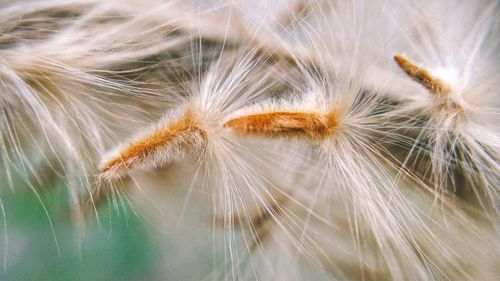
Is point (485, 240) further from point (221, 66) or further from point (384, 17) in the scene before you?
point (221, 66)

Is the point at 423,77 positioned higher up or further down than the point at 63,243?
higher up

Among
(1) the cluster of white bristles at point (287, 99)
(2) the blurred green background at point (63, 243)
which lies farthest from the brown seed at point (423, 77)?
(2) the blurred green background at point (63, 243)

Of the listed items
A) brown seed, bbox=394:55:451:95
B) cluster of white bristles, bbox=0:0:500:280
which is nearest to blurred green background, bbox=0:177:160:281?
cluster of white bristles, bbox=0:0:500:280

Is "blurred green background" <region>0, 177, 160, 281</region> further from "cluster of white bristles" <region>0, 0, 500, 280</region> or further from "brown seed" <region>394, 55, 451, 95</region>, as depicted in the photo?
"brown seed" <region>394, 55, 451, 95</region>

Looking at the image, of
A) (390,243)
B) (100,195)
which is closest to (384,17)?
(390,243)

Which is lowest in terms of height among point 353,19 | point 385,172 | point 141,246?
point 141,246

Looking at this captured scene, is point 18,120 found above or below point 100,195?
above

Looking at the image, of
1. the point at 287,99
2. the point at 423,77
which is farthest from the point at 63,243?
the point at 423,77

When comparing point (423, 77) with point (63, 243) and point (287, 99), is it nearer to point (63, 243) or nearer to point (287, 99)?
point (287, 99)
